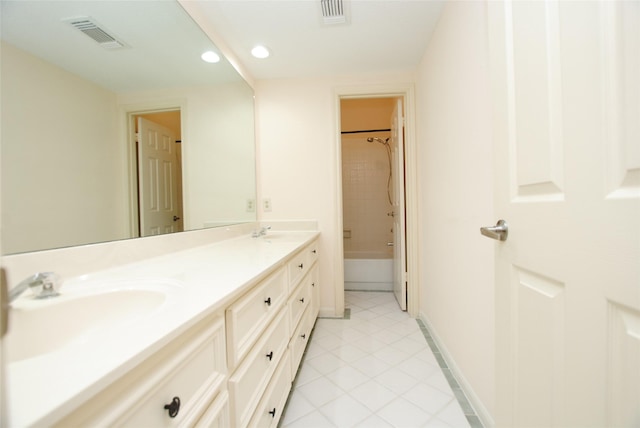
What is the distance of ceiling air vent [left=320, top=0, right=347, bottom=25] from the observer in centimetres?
148

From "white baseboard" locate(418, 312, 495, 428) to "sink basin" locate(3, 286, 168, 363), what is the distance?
1.36m

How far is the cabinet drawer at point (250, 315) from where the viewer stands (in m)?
0.69

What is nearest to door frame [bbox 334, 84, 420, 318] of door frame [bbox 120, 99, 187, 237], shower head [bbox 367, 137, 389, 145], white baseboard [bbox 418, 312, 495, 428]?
white baseboard [bbox 418, 312, 495, 428]

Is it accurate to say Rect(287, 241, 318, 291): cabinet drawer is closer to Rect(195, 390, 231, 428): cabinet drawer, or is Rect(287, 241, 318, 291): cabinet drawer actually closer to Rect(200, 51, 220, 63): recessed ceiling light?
Rect(195, 390, 231, 428): cabinet drawer

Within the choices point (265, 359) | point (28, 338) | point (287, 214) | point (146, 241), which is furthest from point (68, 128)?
point (287, 214)

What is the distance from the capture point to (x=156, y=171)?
1.22m

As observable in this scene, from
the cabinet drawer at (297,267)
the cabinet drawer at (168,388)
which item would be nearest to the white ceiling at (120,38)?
the cabinet drawer at (168,388)

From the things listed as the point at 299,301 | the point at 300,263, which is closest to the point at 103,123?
the point at 300,263

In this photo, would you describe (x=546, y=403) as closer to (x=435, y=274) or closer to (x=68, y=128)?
(x=435, y=274)

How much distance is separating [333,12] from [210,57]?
0.81 meters

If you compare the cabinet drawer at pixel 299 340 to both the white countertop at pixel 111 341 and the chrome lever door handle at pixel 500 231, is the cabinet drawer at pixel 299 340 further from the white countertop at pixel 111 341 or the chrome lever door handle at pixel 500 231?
the chrome lever door handle at pixel 500 231

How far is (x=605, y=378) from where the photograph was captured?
413 millimetres

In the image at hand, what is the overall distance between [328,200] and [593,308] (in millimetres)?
1909

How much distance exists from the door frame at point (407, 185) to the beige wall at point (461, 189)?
22 centimetres
